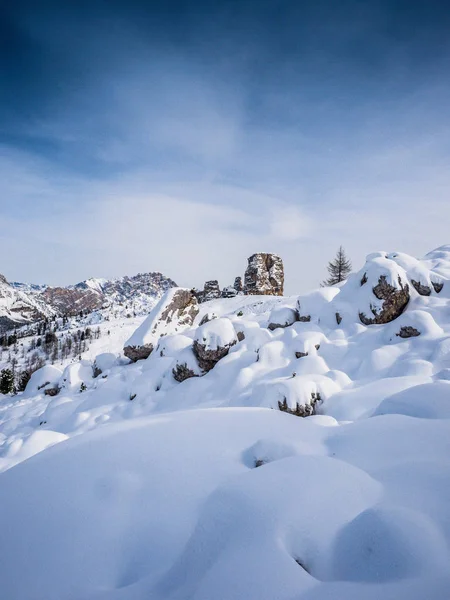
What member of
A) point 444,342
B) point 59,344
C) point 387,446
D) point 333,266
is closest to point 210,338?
point 444,342

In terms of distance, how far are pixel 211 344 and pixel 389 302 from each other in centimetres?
1168

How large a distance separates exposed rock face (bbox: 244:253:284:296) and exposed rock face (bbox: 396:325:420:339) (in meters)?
39.5

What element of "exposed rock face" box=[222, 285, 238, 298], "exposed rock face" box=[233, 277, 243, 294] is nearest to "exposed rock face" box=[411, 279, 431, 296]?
"exposed rock face" box=[222, 285, 238, 298]

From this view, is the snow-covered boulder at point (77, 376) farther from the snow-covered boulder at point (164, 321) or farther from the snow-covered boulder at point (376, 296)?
the snow-covered boulder at point (376, 296)

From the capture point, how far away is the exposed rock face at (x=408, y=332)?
49.5 ft

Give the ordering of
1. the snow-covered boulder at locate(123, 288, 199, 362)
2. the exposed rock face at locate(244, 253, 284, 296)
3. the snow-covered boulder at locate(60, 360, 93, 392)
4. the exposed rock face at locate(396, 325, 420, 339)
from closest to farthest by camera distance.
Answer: the exposed rock face at locate(396, 325, 420, 339) → the snow-covered boulder at locate(60, 360, 93, 392) → the snow-covered boulder at locate(123, 288, 199, 362) → the exposed rock face at locate(244, 253, 284, 296)

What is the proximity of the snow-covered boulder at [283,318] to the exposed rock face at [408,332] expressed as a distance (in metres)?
6.83

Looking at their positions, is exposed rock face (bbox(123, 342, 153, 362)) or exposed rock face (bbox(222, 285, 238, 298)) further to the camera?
exposed rock face (bbox(222, 285, 238, 298))

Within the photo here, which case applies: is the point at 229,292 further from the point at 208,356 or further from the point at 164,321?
the point at 208,356

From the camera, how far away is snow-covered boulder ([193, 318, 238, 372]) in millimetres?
17078

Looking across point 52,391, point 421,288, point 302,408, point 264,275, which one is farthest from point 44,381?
point 264,275

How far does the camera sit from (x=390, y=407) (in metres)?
5.84

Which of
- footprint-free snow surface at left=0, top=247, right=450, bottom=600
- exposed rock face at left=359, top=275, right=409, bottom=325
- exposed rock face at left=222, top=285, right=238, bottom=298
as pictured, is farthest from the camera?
exposed rock face at left=222, top=285, right=238, bottom=298

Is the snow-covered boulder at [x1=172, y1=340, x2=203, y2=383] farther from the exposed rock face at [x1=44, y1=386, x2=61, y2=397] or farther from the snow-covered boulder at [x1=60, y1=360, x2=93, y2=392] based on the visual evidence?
the exposed rock face at [x1=44, y1=386, x2=61, y2=397]
